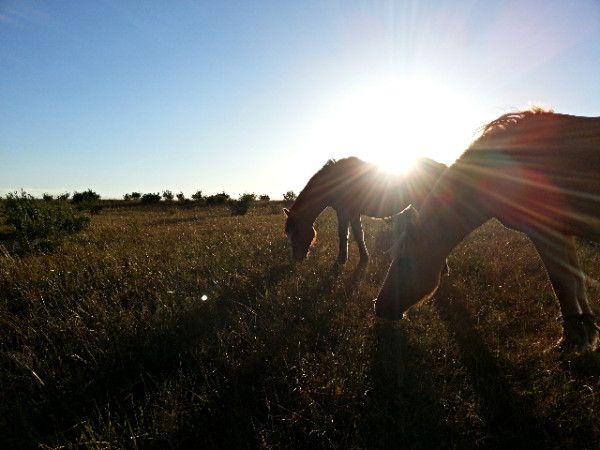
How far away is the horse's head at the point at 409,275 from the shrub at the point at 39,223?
7.83 meters

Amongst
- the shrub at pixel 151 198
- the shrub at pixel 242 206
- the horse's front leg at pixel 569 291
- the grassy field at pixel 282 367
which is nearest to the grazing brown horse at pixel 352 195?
the grassy field at pixel 282 367

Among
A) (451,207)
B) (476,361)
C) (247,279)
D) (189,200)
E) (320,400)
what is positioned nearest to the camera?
(320,400)

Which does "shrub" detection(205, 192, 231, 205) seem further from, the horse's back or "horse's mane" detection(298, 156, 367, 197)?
the horse's back

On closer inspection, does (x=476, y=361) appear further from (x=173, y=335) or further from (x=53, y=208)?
(x=53, y=208)

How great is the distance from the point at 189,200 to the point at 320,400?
36.3 metres

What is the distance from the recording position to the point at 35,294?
4445 millimetres

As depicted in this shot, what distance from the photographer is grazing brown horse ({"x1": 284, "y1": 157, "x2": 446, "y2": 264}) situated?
6695mm

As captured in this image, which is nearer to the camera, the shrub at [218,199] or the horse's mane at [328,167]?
the horse's mane at [328,167]

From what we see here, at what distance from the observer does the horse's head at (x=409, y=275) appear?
2805 millimetres

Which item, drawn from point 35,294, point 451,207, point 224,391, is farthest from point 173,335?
point 451,207

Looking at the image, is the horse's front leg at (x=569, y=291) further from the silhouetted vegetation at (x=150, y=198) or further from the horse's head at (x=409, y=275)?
the silhouetted vegetation at (x=150, y=198)

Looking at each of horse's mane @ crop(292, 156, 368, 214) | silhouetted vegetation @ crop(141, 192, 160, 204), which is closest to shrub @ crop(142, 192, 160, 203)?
silhouetted vegetation @ crop(141, 192, 160, 204)

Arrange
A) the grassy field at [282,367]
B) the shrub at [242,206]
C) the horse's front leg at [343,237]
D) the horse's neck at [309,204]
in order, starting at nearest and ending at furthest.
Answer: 1. the grassy field at [282,367]
2. the horse's neck at [309,204]
3. the horse's front leg at [343,237]
4. the shrub at [242,206]

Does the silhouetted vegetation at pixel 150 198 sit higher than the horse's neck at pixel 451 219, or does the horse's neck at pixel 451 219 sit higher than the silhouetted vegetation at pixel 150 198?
the silhouetted vegetation at pixel 150 198
